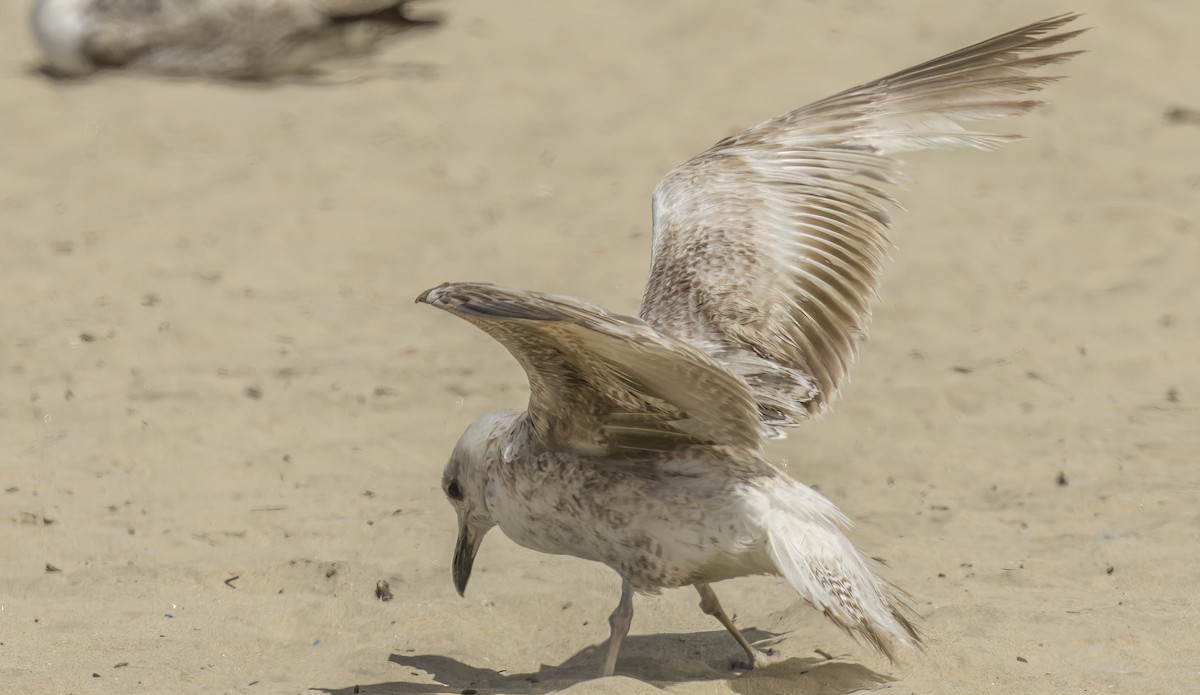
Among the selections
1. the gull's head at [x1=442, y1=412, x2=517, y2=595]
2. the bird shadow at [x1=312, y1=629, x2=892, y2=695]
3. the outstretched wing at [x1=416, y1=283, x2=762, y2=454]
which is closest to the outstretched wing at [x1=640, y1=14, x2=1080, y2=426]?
the outstretched wing at [x1=416, y1=283, x2=762, y2=454]

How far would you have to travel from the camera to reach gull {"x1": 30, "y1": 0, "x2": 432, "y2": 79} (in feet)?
31.4

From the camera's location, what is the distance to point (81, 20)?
956 centimetres

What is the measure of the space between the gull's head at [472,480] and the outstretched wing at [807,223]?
615 millimetres

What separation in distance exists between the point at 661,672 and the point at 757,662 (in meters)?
0.28

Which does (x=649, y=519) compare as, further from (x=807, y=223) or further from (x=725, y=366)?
(x=807, y=223)

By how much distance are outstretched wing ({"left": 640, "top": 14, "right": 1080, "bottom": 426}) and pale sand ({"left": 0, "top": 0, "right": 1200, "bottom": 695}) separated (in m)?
0.85

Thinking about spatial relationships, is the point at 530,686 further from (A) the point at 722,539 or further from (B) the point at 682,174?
(B) the point at 682,174

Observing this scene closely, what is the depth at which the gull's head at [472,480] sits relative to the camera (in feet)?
15.0

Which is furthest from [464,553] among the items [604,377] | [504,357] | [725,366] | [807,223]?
[504,357]

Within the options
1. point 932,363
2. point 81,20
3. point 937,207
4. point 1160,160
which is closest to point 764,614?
point 932,363

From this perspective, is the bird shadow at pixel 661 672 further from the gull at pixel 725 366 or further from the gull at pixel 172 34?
the gull at pixel 172 34

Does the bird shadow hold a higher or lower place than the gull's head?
lower

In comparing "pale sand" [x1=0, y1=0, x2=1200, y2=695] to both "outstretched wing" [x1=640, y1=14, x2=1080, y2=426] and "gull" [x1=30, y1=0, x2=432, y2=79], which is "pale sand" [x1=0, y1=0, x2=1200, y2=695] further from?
"outstretched wing" [x1=640, y1=14, x2=1080, y2=426]

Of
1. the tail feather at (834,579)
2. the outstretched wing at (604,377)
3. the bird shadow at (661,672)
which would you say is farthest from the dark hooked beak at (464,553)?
the tail feather at (834,579)
